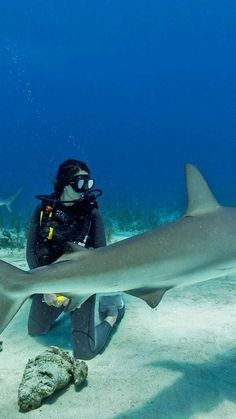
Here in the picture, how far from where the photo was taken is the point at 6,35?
88938 mm

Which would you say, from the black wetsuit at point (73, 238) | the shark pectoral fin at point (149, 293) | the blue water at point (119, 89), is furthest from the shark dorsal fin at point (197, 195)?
the blue water at point (119, 89)

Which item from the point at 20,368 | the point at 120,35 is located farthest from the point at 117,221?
the point at 120,35

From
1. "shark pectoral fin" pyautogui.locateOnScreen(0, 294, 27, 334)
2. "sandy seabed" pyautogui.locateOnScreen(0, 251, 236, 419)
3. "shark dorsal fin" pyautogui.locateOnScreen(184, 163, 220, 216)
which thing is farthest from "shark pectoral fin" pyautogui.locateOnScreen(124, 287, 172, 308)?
"sandy seabed" pyautogui.locateOnScreen(0, 251, 236, 419)

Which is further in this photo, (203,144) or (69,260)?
(203,144)

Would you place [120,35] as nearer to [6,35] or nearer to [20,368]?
[6,35]

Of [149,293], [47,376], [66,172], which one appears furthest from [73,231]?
[149,293]

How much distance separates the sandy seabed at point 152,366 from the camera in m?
3.37

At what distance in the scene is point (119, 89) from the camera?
521 feet

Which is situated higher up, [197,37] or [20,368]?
[197,37]

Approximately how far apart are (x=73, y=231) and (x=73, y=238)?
0.10m

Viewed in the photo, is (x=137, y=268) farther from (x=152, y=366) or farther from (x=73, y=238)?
(x=73, y=238)

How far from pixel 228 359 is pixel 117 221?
1307 centimetres

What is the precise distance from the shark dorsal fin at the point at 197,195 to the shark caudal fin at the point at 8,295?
156 cm

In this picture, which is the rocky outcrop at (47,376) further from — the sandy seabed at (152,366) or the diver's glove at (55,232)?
the diver's glove at (55,232)
